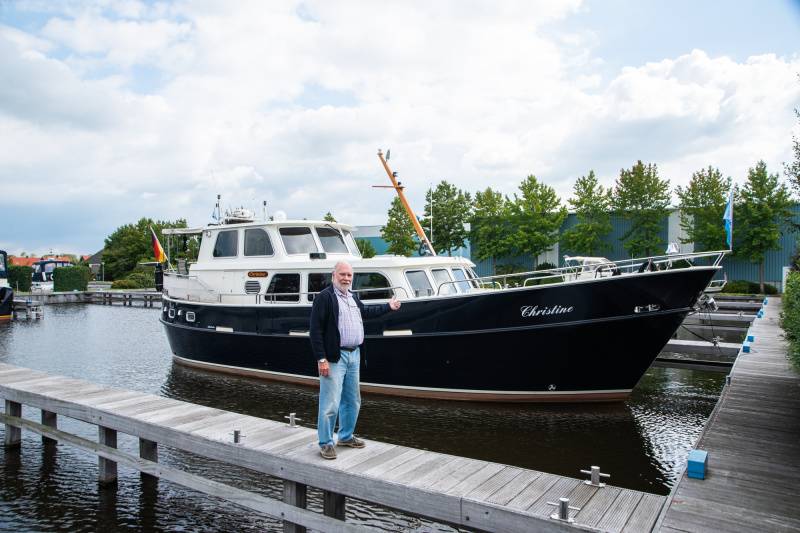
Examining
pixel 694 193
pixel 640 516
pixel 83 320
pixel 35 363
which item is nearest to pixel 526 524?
pixel 640 516

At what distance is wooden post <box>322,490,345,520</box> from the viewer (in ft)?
15.7

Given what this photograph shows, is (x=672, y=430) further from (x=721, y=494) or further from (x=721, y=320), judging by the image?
(x=721, y=320)

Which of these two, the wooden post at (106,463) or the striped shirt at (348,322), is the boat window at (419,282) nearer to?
the striped shirt at (348,322)

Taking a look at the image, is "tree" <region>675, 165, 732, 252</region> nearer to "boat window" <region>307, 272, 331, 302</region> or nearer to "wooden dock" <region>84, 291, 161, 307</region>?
"boat window" <region>307, 272, 331, 302</region>

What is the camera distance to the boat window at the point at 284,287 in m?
11.3

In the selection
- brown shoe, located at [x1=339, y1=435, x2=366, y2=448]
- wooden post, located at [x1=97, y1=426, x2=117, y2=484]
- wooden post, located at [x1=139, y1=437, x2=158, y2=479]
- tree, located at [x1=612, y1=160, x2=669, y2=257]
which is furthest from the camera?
tree, located at [x1=612, y1=160, x2=669, y2=257]

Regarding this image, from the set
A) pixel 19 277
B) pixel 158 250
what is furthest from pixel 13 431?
pixel 19 277

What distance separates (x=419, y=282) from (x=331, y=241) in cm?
290

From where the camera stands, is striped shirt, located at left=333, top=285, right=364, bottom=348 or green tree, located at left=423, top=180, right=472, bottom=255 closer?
striped shirt, located at left=333, top=285, right=364, bottom=348

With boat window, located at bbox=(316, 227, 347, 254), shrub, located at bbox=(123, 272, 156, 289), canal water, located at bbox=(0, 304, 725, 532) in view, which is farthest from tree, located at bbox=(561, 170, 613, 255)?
shrub, located at bbox=(123, 272, 156, 289)

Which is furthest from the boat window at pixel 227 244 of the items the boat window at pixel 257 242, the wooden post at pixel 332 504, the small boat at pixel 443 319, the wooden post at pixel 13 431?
the wooden post at pixel 332 504

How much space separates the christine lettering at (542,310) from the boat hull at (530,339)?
0.02m

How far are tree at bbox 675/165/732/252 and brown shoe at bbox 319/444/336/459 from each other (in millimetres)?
30997

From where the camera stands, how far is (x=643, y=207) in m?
33.2
